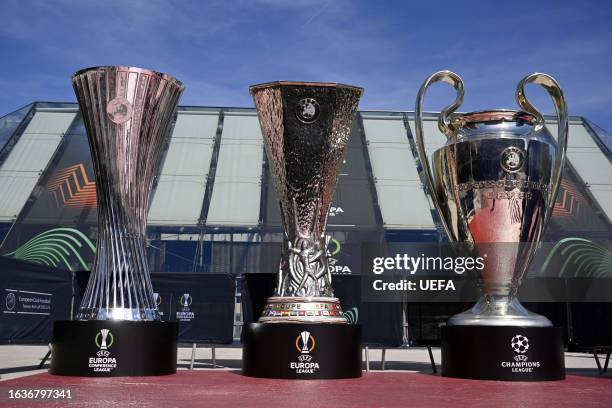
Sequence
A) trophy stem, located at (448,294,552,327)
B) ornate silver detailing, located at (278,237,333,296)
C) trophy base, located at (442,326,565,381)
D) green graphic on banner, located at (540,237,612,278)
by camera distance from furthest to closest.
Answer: green graphic on banner, located at (540,237,612,278) → ornate silver detailing, located at (278,237,333,296) → trophy stem, located at (448,294,552,327) → trophy base, located at (442,326,565,381)

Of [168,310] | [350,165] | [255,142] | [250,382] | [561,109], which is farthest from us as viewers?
[255,142]

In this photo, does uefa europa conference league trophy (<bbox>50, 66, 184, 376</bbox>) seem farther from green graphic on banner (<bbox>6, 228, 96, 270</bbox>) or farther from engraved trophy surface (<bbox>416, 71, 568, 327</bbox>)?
green graphic on banner (<bbox>6, 228, 96, 270</bbox>)

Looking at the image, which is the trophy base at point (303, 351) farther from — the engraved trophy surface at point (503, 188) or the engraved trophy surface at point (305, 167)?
the engraved trophy surface at point (503, 188)

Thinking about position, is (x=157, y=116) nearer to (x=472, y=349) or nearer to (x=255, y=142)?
(x=472, y=349)

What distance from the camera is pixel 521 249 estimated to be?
4992mm

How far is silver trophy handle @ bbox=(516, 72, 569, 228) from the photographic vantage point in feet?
16.6

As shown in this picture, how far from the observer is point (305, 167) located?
5234mm

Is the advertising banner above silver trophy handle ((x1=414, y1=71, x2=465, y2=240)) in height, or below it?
below

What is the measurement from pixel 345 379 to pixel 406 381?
0.43 metres

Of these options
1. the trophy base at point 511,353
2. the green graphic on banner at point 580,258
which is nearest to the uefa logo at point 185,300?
the trophy base at point 511,353

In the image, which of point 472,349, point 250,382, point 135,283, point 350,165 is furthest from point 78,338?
point 350,165

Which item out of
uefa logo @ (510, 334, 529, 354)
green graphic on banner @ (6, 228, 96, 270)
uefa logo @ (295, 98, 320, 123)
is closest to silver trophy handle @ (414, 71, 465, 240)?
uefa logo @ (295, 98, 320, 123)

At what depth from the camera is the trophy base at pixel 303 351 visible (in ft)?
15.5

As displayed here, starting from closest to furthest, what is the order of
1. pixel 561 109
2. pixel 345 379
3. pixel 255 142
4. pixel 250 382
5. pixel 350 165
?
pixel 250 382 → pixel 345 379 → pixel 561 109 → pixel 350 165 → pixel 255 142
